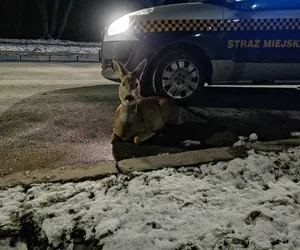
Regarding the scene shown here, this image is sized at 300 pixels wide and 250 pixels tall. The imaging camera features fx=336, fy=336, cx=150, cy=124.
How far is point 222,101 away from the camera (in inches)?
219

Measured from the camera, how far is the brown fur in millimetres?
3336

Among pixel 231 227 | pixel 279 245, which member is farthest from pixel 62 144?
pixel 279 245

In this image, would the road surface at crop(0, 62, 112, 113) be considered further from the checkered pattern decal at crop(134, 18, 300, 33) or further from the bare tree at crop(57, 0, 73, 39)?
the bare tree at crop(57, 0, 73, 39)

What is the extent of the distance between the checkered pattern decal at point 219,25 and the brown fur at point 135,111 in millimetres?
1384

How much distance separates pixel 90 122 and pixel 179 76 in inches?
59.5

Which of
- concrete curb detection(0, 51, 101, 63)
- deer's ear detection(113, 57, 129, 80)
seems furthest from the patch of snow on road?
concrete curb detection(0, 51, 101, 63)

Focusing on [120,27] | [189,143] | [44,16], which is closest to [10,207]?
[189,143]

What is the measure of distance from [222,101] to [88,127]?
96.5 inches

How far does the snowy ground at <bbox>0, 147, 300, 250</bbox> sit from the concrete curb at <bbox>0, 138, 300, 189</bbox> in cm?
11

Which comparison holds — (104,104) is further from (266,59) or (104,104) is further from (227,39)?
(266,59)

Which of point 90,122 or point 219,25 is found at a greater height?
point 219,25

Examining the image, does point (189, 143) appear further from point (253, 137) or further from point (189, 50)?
point (189, 50)

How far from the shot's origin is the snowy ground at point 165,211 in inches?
78.1

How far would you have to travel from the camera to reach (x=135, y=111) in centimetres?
350
